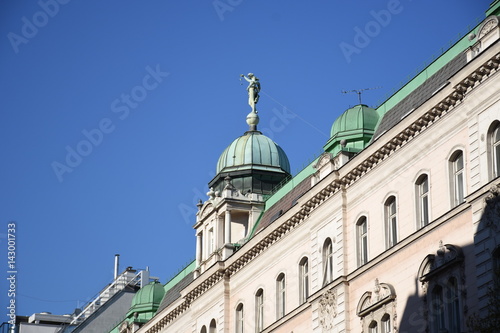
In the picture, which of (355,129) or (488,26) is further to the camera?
(355,129)

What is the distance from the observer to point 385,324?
5944 centimetres

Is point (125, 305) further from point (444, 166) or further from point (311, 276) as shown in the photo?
point (444, 166)

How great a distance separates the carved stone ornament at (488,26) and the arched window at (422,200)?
6904 millimetres

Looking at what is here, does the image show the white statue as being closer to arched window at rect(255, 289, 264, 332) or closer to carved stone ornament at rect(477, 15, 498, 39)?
arched window at rect(255, 289, 264, 332)

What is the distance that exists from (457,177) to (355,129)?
10640 mm

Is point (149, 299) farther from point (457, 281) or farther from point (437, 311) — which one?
point (457, 281)

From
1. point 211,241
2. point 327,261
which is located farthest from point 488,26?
point 211,241

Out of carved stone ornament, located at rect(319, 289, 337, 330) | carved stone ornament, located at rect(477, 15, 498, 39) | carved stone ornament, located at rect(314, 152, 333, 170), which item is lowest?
carved stone ornament, located at rect(319, 289, 337, 330)

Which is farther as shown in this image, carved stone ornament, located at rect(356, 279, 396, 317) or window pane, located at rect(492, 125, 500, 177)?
carved stone ornament, located at rect(356, 279, 396, 317)

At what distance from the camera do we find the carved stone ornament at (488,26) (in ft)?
179

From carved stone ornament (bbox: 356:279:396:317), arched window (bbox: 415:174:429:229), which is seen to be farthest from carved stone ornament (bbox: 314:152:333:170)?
carved stone ornament (bbox: 356:279:396:317)

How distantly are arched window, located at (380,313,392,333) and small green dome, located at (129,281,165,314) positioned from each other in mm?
33894

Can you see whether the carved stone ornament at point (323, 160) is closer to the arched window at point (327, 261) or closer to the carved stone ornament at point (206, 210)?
the arched window at point (327, 261)

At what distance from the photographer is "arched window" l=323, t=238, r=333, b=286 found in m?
65.2
